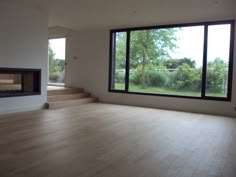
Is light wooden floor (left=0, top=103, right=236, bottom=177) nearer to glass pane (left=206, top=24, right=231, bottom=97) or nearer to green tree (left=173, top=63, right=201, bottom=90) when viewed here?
glass pane (left=206, top=24, right=231, bottom=97)

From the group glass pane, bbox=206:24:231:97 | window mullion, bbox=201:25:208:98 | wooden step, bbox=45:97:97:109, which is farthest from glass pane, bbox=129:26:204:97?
wooden step, bbox=45:97:97:109

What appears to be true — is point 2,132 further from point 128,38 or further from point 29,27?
point 128,38

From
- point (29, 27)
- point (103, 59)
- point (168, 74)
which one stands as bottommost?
point (168, 74)

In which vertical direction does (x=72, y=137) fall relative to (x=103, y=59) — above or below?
below

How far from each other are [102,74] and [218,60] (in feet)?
12.2

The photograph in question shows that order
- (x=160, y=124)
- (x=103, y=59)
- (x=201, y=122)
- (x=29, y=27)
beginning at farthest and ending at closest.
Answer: (x=103, y=59)
(x=29, y=27)
(x=201, y=122)
(x=160, y=124)

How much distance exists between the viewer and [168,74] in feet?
22.7

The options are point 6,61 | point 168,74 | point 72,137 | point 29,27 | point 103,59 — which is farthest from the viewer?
point 103,59

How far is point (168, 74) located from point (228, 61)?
167 centimetres

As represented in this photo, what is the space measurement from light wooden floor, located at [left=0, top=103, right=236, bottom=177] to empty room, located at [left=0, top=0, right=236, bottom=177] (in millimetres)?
17

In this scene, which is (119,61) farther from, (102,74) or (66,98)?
(66,98)

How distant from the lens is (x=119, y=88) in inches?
304

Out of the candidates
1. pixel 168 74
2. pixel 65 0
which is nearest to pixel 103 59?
pixel 168 74

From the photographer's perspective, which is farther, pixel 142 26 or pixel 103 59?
pixel 103 59
